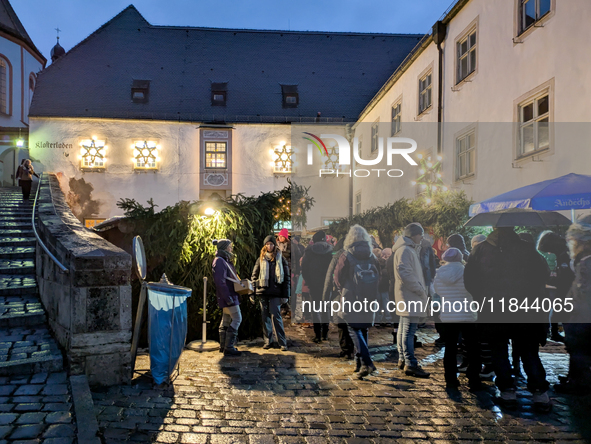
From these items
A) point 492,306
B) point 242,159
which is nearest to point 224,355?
point 492,306

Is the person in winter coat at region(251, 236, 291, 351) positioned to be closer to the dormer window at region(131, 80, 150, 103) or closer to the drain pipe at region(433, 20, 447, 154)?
the drain pipe at region(433, 20, 447, 154)

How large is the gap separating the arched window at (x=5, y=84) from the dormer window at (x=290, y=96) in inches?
715

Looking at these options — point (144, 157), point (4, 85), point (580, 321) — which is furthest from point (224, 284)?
point (4, 85)

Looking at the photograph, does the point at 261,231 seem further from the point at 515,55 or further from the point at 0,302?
the point at 515,55

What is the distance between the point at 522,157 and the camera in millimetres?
9547

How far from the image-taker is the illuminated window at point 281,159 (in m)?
26.9

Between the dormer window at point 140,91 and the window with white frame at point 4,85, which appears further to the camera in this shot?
the window with white frame at point 4,85

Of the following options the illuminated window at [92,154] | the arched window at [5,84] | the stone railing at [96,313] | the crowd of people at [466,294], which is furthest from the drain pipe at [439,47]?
the arched window at [5,84]

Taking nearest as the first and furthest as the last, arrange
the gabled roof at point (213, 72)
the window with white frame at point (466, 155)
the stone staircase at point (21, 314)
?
1. the stone staircase at point (21, 314)
2. the window with white frame at point (466, 155)
3. the gabled roof at point (213, 72)

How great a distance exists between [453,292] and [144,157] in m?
23.0

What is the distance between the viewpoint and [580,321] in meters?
4.95

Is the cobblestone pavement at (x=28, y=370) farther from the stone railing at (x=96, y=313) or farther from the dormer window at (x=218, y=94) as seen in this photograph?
the dormer window at (x=218, y=94)

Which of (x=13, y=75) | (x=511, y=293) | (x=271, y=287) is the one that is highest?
(x=13, y=75)

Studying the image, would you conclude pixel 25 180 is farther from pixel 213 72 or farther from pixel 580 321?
pixel 213 72
